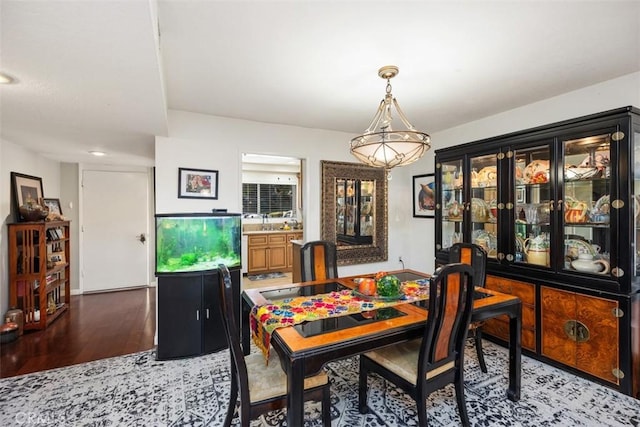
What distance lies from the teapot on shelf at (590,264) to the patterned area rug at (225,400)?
0.88 meters

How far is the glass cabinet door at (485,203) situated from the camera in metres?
3.10

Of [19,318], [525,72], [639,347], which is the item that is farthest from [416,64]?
[19,318]

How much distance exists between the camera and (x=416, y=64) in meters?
2.25

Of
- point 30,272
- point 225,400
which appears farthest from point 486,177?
point 30,272

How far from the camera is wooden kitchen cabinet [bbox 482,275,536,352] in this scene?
107 inches

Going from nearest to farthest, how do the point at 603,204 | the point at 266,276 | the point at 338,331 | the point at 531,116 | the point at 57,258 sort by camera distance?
the point at 338,331
the point at 603,204
the point at 531,116
the point at 57,258
the point at 266,276

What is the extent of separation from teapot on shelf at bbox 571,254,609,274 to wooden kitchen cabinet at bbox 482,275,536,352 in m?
0.41

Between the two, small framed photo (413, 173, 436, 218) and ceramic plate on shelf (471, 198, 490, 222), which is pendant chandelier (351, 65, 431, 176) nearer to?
ceramic plate on shelf (471, 198, 490, 222)

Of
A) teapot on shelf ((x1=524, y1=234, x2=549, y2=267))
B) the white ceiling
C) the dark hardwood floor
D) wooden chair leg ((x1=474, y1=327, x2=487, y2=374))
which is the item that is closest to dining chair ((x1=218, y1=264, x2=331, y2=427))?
the white ceiling

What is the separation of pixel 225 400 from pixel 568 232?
3090mm

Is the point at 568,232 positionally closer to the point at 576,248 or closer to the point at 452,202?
the point at 576,248

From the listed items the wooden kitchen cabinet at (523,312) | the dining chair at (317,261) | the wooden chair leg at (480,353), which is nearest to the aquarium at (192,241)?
the dining chair at (317,261)

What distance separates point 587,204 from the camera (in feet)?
8.14

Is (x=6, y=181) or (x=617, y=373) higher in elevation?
(x=6, y=181)
